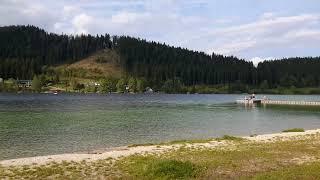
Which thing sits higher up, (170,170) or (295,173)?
(170,170)

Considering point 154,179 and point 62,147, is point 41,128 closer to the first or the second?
point 62,147

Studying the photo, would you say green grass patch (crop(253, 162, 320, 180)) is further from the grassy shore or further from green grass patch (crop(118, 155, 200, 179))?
green grass patch (crop(118, 155, 200, 179))

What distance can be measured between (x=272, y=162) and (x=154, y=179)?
1010 cm

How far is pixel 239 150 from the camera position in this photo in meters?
37.2

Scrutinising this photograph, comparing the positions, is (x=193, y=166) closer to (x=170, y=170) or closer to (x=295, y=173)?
(x=170, y=170)

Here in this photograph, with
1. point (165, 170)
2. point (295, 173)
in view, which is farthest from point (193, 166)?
point (295, 173)

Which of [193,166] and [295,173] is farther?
→ [193,166]

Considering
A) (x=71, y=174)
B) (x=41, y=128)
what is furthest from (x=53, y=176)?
(x=41, y=128)

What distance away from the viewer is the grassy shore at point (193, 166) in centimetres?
2558

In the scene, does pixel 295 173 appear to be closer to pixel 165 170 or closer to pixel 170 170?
pixel 170 170

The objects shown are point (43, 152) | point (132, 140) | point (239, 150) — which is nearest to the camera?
point (239, 150)

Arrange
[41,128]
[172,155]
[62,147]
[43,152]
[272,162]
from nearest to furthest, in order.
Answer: [272,162], [172,155], [43,152], [62,147], [41,128]

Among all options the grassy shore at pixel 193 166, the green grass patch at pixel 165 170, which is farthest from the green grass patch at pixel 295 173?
the green grass patch at pixel 165 170

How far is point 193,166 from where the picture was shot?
27.4 meters
